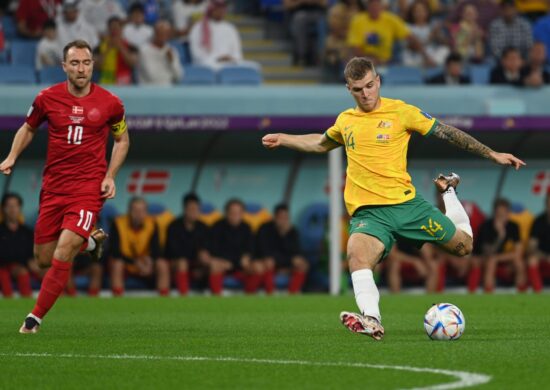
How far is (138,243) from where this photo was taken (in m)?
19.3

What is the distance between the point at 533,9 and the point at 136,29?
714 centimetres

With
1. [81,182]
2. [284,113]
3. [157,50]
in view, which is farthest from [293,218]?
[81,182]

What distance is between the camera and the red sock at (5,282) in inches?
736

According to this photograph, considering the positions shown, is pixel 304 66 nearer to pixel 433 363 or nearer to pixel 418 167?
pixel 418 167

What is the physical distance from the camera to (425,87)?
64.6ft

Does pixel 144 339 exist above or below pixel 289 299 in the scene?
above

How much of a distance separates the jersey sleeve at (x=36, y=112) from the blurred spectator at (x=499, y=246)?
1098 cm

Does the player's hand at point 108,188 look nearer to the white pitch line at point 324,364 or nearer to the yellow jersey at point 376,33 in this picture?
the white pitch line at point 324,364

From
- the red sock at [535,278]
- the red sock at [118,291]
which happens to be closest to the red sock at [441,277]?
the red sock at [535,278]

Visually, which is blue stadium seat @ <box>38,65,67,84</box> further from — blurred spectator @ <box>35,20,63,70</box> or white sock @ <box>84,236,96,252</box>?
white sock @ <box>84,236,96,252</box>

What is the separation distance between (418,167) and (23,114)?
6.33m

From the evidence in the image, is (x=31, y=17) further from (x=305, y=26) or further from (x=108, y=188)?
(x=108, y=188)

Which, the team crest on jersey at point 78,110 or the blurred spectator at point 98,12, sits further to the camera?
the blurred spectator at point 98,12

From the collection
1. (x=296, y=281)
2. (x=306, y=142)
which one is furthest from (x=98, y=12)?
(x=306, y=142)
